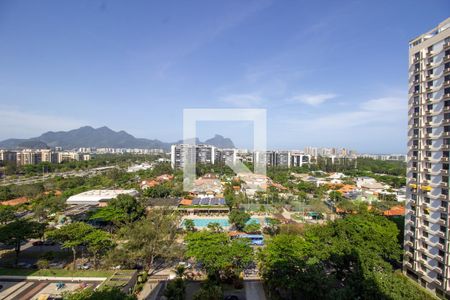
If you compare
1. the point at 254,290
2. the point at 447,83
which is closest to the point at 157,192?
A: the point at 254,290

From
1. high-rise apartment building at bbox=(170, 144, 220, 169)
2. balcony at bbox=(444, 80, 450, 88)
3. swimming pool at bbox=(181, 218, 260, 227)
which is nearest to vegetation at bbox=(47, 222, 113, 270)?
swimming pool at bbox=(181, 218, 260, 227)

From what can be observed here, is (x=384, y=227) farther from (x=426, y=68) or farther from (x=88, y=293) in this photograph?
(x=88, y=293)

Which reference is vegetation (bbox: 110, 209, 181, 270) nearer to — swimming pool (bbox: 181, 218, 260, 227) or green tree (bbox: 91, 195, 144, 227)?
green tree (bbox: 91, 195, 144, 227)

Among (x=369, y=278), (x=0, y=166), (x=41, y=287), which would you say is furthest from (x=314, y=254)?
(x=0, y=166)

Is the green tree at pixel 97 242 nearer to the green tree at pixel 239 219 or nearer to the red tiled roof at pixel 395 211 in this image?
the green tree at pixel 239 219

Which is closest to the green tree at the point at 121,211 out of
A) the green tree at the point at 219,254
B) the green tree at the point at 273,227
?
the green tree at the point at 219,254

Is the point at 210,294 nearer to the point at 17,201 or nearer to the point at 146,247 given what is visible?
the point at 146,247
